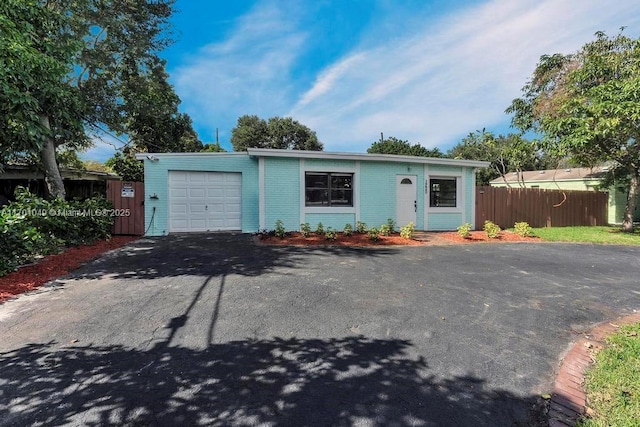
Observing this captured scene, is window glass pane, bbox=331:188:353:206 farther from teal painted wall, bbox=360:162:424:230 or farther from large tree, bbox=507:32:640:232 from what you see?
large tree, bbox=507:32:640:232

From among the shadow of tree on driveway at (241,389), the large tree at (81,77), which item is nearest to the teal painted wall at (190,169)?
the large tree at (81,77)

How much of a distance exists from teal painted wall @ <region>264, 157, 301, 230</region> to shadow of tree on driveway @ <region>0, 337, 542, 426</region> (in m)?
7.94

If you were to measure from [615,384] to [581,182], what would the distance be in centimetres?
2284

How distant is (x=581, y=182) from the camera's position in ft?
65.6

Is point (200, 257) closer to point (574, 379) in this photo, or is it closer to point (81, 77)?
point (574, 379)

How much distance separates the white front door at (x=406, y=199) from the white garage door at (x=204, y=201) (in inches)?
232

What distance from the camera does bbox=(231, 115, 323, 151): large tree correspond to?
33906 millimetres

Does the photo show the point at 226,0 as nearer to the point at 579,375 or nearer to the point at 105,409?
the point at 105,409

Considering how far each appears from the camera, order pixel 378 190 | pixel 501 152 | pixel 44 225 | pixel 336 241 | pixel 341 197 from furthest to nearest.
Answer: pixel 501 152, pixel 378 190, pixel 341 197, pixel 336 241, pixel 44 225

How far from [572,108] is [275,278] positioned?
1263cm

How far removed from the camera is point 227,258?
6805mm

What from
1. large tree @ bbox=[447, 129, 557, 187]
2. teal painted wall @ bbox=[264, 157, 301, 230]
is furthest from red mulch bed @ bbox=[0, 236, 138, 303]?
large tree @ bbox=[447, 129, 557, 187]

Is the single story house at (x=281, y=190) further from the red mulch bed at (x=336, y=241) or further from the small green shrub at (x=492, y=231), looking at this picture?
the small green shrub at (x=492, y=231)

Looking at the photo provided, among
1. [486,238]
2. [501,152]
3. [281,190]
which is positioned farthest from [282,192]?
[501,152]
